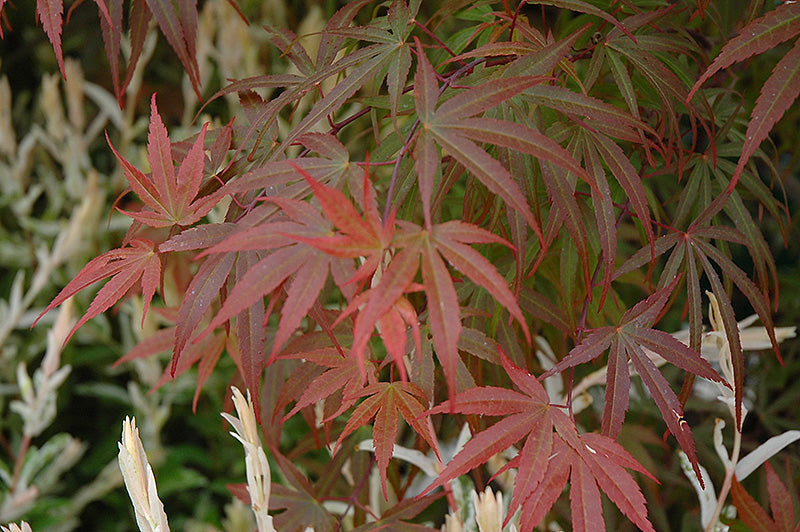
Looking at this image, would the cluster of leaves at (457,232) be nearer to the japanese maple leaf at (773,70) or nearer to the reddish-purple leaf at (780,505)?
the japanese maple leaf at (773,70)

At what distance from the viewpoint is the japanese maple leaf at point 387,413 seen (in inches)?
18.3

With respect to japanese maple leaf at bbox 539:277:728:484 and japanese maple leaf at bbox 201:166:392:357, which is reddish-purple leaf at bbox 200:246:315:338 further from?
japanese maple leaf at bbox 539:277:728:484

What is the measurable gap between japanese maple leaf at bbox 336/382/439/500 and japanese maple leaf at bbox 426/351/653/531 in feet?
0.13

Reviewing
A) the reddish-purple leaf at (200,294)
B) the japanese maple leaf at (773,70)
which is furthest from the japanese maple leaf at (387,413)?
the japanese maple leaf at (773,70)

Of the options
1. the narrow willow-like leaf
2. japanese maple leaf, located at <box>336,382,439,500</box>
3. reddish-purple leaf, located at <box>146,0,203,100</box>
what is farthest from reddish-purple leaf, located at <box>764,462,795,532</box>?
reddish-purple leaf, located at <box>146,0,203,100</box>

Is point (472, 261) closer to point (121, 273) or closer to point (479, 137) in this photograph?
point (479, 137)

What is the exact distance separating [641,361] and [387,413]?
0.57 ft

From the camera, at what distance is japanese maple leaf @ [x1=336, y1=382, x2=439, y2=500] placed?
465 mm

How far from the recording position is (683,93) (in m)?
0.50

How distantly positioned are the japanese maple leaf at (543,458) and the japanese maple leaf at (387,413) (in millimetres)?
40

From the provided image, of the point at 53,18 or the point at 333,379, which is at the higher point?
the point at 53,18

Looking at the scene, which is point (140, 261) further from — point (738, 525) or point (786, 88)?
point (738, 525)

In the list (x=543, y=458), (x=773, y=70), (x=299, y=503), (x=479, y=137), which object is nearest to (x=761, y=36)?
(x=773, y=70)

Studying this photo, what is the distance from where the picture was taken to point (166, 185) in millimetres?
469
